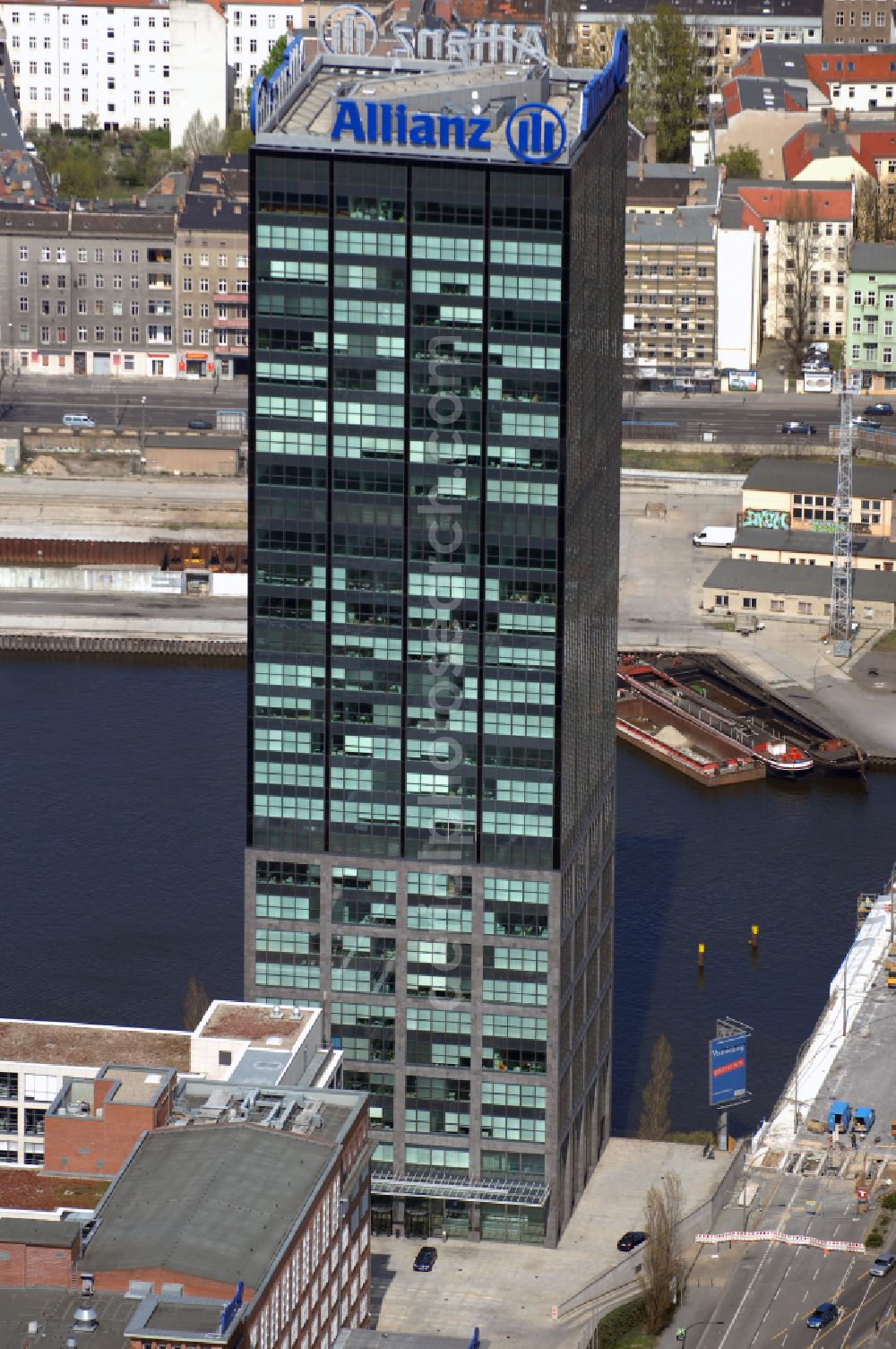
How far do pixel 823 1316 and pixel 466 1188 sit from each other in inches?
802

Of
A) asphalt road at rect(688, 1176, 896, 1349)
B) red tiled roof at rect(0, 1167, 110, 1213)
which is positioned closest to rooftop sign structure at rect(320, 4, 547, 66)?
red tiled roof at rect(0, 1167, 110, 1213)

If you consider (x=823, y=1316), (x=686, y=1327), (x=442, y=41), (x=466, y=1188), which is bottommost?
(x=686, y=1327)

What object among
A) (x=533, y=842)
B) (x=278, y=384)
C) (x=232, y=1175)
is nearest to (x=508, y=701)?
(x=533, y=842)

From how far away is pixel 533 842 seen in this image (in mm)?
189500

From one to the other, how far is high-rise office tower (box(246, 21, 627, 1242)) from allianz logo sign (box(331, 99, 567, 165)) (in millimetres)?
140

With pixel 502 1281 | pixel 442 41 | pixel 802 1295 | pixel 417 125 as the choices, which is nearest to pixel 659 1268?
pixel 802 1295

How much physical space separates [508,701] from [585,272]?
22.3m

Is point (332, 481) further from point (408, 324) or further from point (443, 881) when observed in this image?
point (443, 881)

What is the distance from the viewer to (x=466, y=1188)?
193 metres

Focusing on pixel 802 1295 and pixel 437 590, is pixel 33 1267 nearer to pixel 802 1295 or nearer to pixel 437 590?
pixel 437 590

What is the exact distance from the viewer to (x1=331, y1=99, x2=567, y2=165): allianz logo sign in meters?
180

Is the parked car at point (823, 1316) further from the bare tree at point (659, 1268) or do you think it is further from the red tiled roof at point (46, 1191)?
the red tiled roof at point (46, 1191)

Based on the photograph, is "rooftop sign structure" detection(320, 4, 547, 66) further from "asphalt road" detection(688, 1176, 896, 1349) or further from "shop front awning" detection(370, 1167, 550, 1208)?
"asphalt road" detection(688, 1176, 896, 1349)

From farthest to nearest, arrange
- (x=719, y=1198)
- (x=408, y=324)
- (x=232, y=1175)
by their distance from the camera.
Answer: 1. (x=719, y=1198)
2. (x=408, y=324)
3. (x=232, y=1175)
